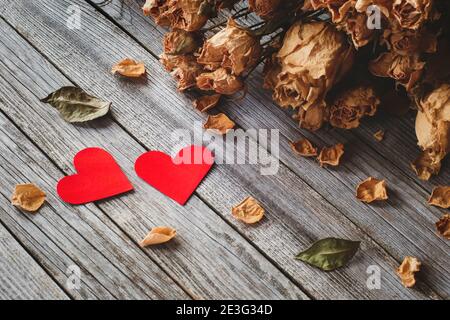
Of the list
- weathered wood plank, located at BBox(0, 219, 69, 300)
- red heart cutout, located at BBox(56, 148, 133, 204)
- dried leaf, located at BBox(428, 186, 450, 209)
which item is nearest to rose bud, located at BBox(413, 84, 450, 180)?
dried leaf, located at BBox(428, 186, 450, 209)

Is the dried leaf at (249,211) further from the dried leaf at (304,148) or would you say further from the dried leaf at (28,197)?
the dried leaf at (28,197)

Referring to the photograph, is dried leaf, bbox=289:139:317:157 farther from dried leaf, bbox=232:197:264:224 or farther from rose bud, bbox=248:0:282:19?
rose bud, bbox=248:0:282:19

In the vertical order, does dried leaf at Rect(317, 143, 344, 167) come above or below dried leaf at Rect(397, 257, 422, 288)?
above

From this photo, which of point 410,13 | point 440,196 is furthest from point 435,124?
point 410,13

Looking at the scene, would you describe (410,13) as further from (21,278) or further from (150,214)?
(21,278)

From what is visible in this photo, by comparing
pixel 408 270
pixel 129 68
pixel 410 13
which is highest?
pixel 410 13
